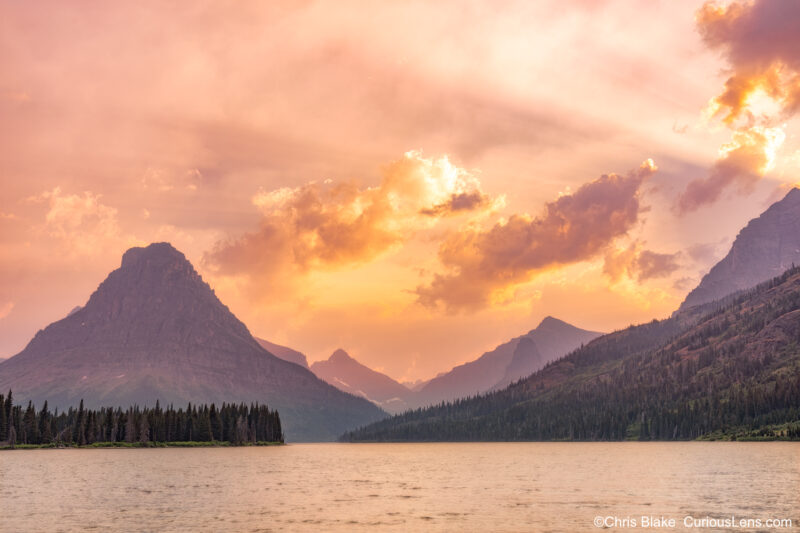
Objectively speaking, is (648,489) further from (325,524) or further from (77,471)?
(77,471)

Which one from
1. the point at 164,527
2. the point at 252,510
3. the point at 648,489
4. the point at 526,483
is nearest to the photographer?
the point at 164,527

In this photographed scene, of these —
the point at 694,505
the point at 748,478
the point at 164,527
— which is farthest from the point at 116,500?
the point at 748,478

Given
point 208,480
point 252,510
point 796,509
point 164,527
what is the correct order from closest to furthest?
point 164,527 < point 796,509 < point 252,510 < point 208,480

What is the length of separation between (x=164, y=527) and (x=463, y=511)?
3104cm

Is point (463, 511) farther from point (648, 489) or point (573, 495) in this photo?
point (648, 489)

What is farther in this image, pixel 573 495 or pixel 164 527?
pixel 573 495

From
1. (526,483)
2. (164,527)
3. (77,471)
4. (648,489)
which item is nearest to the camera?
(164,527)

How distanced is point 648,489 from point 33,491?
286 ft

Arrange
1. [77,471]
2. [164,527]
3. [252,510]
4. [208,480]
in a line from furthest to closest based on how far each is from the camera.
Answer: [77,471] → [208,480] → [252,510] → [164,527]

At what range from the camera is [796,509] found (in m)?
70.4

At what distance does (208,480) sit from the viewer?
118438 millimetres

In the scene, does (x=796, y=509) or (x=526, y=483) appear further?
(x=526, y=483)

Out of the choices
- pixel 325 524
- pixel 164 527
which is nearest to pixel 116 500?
pixel 164 527

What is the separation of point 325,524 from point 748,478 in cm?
8061
